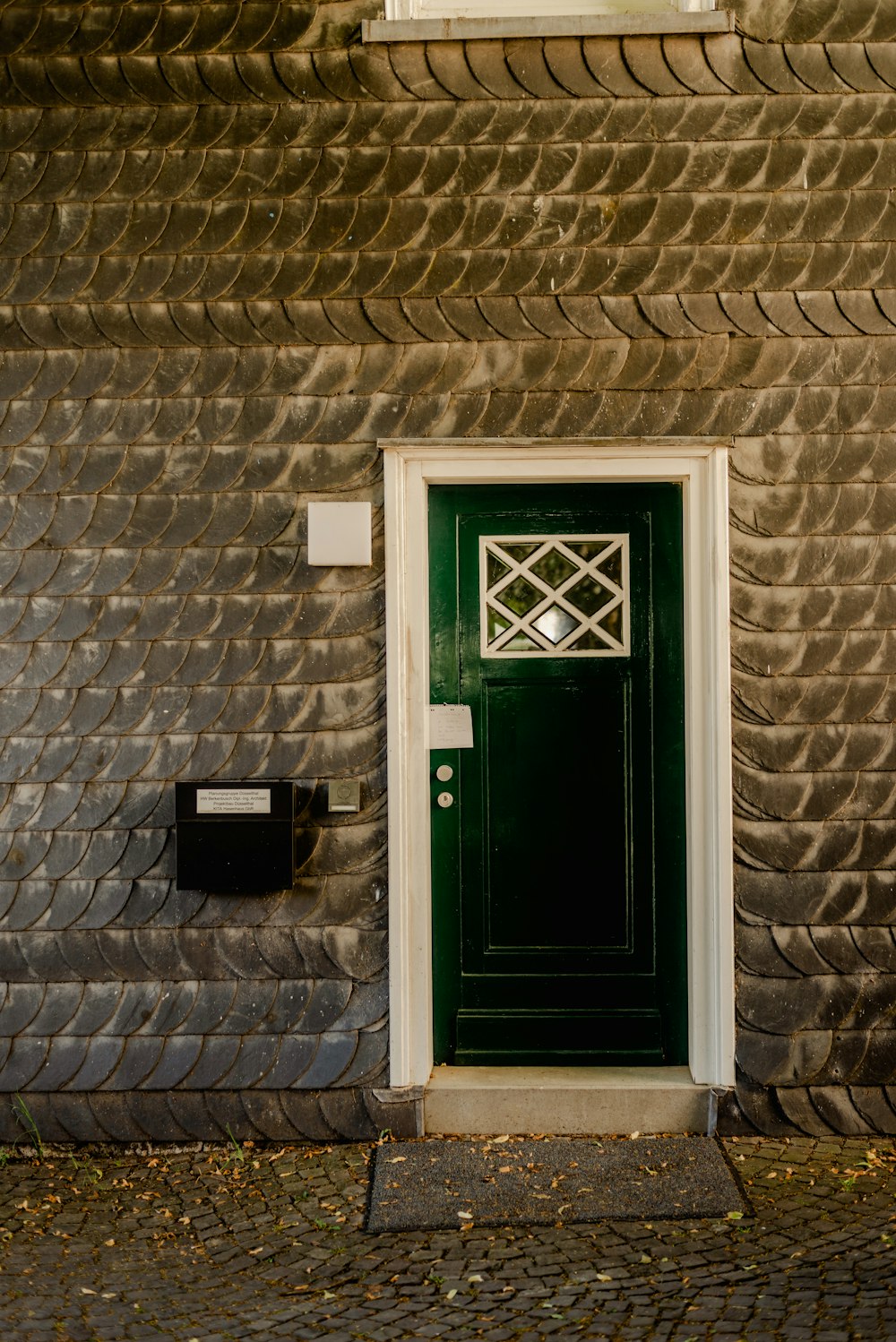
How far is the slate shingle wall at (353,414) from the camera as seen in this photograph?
13.4 feet

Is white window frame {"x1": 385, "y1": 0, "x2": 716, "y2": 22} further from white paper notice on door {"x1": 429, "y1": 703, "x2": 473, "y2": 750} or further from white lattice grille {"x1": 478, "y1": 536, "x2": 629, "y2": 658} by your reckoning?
white paper notice on door {"x1": 429, "y1": 703, "x2": 473, "y2": 750}

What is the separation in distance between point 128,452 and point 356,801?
1.52 meters

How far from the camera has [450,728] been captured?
4258mm

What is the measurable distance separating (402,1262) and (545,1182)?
627 mm

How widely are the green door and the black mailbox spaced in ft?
1.97

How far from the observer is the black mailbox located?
4.02 m

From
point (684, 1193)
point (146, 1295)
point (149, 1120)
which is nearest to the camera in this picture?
point (146, 1295)

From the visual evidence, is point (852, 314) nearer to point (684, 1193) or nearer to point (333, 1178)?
point (684, 1193)

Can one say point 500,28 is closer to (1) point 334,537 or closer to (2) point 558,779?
(1) point 334,537

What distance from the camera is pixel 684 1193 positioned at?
3633 mm

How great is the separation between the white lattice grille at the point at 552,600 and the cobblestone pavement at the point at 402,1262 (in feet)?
6.15

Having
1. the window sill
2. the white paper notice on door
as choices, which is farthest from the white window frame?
the white paper notice on door

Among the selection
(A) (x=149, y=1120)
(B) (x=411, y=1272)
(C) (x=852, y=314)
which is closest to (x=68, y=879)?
(A) (x=149, y=1120)

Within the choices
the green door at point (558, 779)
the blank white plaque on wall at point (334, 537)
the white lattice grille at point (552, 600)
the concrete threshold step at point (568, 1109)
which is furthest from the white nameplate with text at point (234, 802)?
the concrete threshold step at point (568, 1109)
